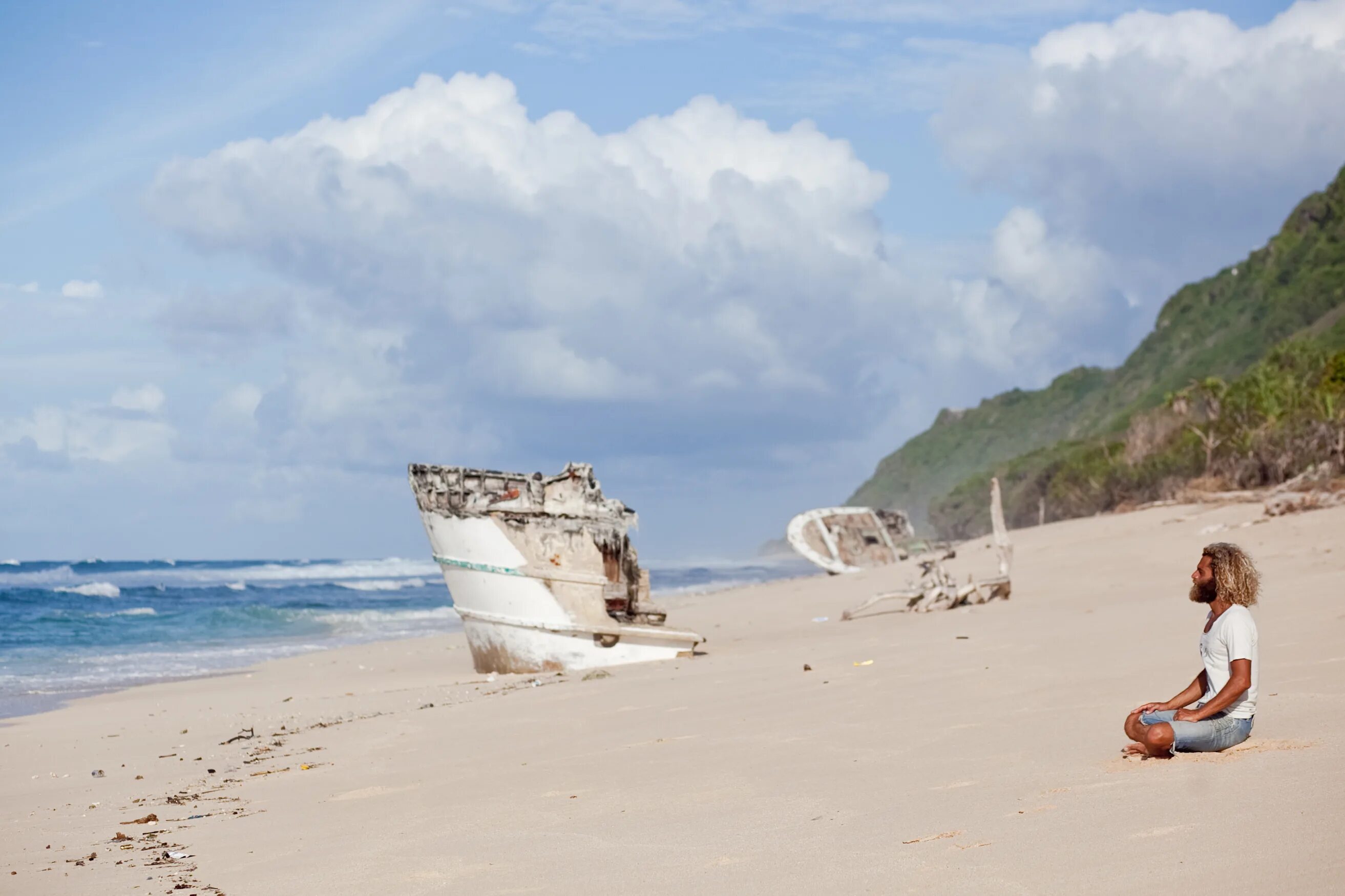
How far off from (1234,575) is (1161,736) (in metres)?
0.81

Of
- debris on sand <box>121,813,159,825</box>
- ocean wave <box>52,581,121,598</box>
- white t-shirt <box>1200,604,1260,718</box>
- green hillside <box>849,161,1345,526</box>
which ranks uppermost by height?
green hillside <box>849,161,1345,526</box>

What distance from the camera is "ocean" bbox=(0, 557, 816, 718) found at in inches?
695

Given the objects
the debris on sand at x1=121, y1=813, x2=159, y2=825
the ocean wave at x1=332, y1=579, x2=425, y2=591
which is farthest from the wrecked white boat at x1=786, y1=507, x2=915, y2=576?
the debris on sand at x1=121, y1=813, x2=159, y2=825

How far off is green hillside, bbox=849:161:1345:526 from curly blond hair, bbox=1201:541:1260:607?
52.7 metres

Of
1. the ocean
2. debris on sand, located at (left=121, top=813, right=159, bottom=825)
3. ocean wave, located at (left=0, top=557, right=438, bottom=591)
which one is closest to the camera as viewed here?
debris on sand, located at (left=121, top=813, right=159, bottom=825)

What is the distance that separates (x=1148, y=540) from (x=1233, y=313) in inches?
2573

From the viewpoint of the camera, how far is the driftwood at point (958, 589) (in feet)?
48.2

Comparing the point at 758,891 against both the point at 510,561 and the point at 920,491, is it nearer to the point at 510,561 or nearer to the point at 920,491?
the point at 510,561

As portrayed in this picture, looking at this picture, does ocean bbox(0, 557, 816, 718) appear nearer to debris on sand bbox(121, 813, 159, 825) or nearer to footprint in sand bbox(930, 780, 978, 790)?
debris on sand bbox(121, 813, 159, 825)

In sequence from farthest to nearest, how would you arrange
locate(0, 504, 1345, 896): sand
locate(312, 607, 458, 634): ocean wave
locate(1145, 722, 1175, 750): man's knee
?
locate(312, 607, 458, 634): ocean wave
locate(1145, 722, 1175, 750): man's knee
locate(0, 504, 1345, 896): sand

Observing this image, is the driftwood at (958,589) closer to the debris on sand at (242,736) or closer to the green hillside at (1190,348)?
the debris on sand at (242,736)

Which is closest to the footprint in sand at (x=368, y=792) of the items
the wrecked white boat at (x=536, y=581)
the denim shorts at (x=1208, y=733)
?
the denim shorts at (x=1208, y=733)

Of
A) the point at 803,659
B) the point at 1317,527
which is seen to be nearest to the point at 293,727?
the point at 803,659

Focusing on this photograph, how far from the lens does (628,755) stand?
6.77 m
